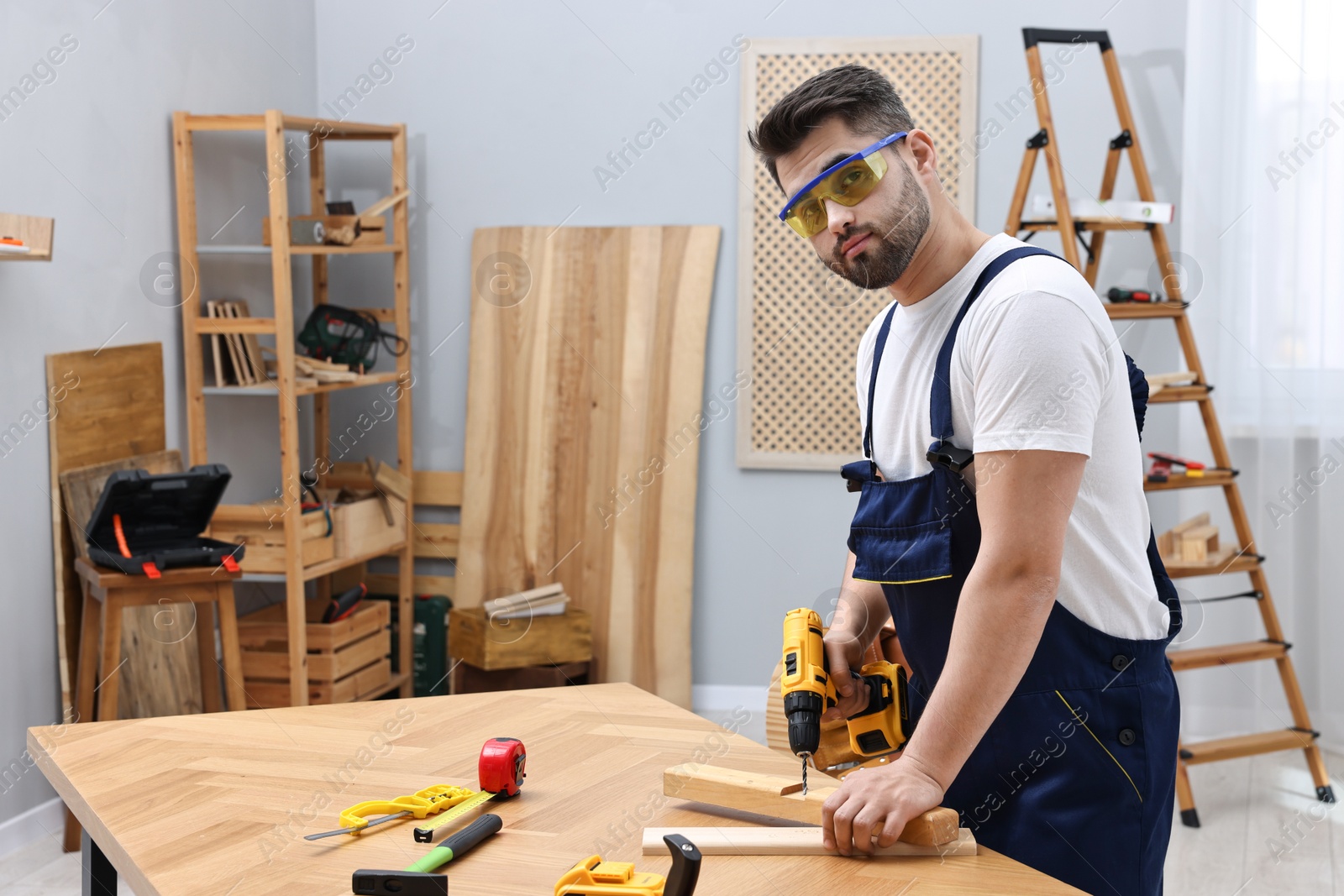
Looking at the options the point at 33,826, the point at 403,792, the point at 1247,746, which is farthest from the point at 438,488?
the point at 403,792

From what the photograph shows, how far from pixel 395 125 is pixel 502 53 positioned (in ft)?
1.72

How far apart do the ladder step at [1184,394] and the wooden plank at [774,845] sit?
7.85ft

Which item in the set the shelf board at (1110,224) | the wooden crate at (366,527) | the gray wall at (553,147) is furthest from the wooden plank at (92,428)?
the shelf board at (1110,224)

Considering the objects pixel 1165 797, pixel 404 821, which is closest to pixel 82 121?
pixel 404 821

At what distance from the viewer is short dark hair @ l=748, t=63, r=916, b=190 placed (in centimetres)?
148

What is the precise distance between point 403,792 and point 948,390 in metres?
0.87

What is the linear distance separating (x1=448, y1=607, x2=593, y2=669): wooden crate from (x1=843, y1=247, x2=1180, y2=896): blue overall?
266cm

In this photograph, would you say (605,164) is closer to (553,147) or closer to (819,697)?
(553,147)

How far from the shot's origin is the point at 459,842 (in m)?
1.28

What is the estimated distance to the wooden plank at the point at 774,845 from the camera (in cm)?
127

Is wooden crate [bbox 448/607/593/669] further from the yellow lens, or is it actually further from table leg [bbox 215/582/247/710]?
the yellow lens

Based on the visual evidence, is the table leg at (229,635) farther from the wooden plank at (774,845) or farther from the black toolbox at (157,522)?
the wooden plank at (774,845)

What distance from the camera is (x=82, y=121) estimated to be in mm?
3246

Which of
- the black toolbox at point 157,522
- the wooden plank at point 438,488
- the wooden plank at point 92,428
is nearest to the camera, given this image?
the black toolbox at point 157,522
